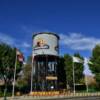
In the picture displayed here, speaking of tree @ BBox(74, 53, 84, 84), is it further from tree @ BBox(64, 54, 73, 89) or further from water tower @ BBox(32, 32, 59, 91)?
water tower @ BBox(32, 32, 59, 91)

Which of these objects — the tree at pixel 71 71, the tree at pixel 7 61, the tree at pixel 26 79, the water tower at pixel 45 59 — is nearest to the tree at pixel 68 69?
the tree at pixel 71 71

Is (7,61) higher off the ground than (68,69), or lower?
higher

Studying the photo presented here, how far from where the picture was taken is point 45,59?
78750 mm

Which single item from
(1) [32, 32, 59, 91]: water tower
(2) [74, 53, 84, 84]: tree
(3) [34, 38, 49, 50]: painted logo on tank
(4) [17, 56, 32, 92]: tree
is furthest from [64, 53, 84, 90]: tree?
(3) [34, 38, 49, 50]: painted logo on tank

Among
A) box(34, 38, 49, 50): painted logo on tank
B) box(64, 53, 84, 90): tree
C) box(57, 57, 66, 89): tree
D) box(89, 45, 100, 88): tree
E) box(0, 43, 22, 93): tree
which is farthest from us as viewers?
box(57, 57, 66, 89): tree

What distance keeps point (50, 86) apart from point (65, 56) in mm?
20388

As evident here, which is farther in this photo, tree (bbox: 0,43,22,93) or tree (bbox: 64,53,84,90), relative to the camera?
tree (bbox: 64,53,84,90)

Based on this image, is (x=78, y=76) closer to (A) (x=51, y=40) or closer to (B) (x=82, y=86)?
(B) (x=82, y=86)

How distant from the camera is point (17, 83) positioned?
309ft

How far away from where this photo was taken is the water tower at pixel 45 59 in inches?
2975

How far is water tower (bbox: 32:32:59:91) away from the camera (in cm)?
7556

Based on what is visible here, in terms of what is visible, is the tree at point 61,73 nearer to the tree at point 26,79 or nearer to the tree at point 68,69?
the tree at point 68,69

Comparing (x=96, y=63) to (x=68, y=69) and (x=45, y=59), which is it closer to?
(x=68, y=69)

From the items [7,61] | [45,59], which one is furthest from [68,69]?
[7,61]
